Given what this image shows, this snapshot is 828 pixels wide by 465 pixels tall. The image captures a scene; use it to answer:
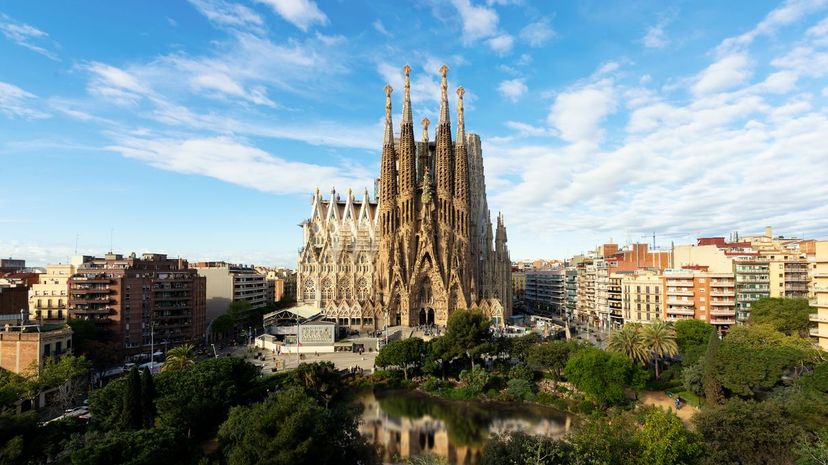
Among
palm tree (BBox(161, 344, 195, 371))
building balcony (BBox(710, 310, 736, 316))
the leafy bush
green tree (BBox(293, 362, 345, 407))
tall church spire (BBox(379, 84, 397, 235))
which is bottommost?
the leafy bush

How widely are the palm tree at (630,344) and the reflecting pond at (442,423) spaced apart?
26.7 ft

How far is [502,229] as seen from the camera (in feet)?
265

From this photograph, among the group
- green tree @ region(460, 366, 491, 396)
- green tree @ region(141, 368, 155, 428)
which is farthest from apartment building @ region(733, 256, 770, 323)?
green tree @ region(141, 368, 155, 428)

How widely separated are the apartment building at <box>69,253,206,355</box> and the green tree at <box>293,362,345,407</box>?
23.2 meters

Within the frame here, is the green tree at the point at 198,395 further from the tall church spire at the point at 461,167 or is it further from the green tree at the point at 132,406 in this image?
the tall church spire at the point at 461,167

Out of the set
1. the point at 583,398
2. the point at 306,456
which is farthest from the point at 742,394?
the point at 306,456

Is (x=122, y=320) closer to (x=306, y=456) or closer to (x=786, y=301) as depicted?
(x=306, y=456)

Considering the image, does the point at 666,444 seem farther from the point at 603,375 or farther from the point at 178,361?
the point at 178,361

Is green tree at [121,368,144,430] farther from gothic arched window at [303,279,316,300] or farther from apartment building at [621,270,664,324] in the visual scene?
apartment building at [621,270,664,324]

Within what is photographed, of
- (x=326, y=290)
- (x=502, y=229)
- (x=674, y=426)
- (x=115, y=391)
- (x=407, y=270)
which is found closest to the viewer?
(x=674, y=426)

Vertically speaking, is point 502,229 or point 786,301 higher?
point 502,229

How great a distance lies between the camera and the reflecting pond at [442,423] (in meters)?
30.0

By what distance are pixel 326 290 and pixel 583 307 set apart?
135 feet

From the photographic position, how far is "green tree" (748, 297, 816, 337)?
47.1 meters
